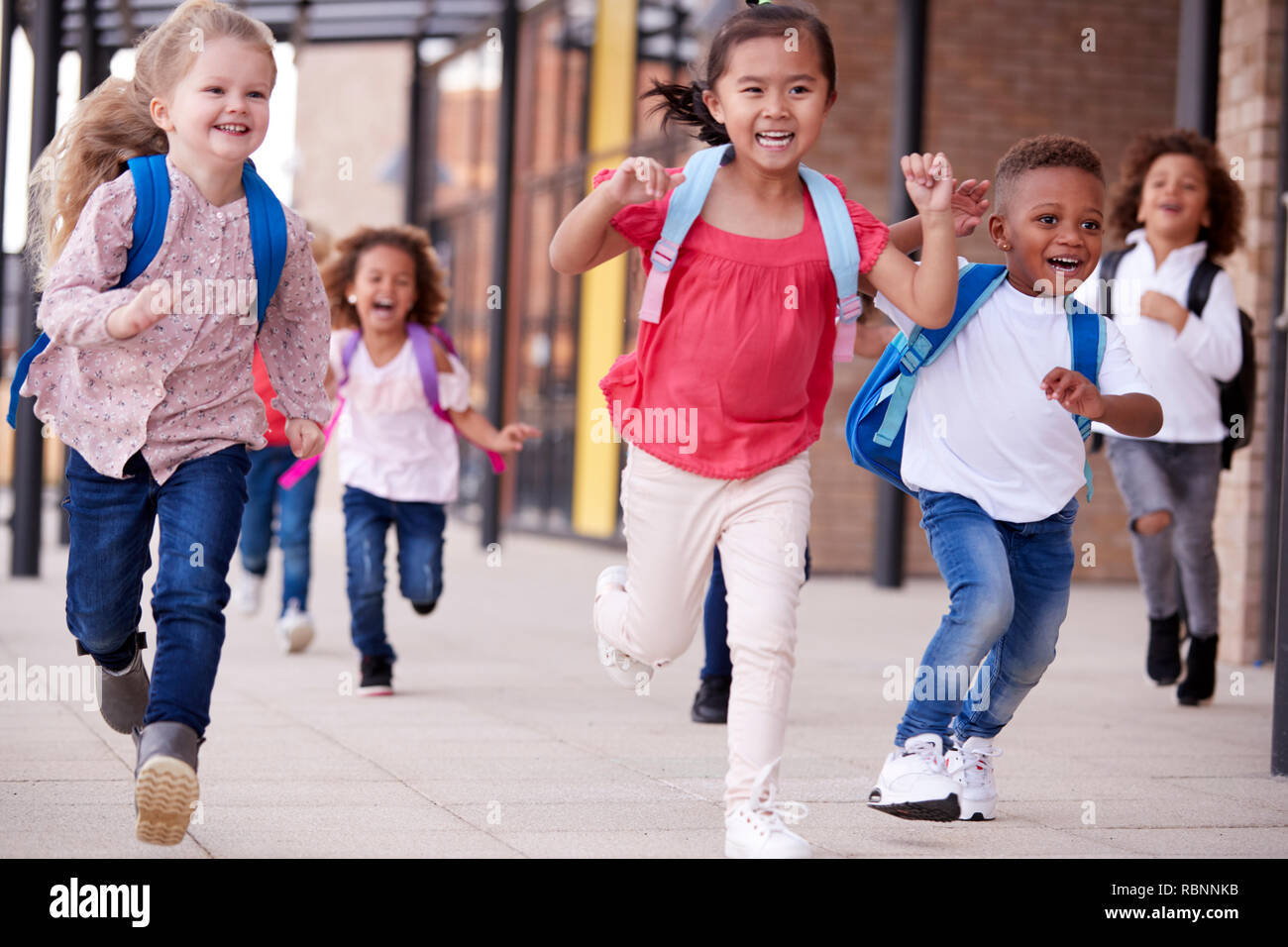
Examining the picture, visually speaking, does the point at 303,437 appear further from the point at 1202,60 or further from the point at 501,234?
the point at 501,234

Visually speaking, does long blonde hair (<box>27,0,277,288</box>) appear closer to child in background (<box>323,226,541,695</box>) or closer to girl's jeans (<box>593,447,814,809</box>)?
→ girl's jeans (<box>593,447,814,809</box>)

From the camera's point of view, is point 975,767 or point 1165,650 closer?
point 975,767

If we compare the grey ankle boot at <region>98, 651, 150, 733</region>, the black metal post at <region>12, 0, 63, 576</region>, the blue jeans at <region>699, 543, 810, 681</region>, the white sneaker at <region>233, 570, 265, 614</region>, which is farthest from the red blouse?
the black metal post at <region>12, 0, 63, 576</region>

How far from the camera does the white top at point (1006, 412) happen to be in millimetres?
4062

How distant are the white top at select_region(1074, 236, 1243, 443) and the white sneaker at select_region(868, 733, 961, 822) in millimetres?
2611

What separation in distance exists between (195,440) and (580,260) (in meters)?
0.92

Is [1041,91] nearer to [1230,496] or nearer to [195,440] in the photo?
[1230,496]

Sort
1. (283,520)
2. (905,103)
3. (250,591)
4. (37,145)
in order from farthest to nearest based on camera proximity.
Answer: (905,103)
(37,145)
(250,591)
(283,520)

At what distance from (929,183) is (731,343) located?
0.54 m

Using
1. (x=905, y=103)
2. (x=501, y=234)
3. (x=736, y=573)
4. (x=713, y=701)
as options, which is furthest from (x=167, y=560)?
(x=501, y=234)

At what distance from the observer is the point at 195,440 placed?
371 centimetres

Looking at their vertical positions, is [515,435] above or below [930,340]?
below

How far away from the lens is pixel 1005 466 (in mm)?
4070

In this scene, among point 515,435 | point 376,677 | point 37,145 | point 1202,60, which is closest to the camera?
point 515,435
